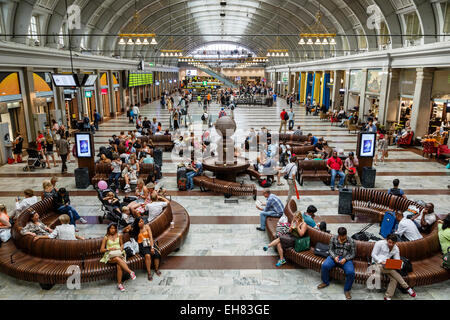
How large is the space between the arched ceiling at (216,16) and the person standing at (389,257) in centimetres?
1101

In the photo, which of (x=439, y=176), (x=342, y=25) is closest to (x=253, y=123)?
(x=342, y=25)

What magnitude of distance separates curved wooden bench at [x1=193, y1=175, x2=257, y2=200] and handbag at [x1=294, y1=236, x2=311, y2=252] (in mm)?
3787

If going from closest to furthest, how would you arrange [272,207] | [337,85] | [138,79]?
1. [272,207]
2. [337,85]
3. [138,79]

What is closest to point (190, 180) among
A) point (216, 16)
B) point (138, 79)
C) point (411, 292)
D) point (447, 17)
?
point (411, 292)

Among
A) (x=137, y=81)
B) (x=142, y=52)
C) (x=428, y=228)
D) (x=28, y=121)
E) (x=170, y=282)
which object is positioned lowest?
(x=170, y=282)

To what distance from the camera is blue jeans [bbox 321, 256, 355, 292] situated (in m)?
5.74

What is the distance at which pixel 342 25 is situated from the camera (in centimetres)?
2756

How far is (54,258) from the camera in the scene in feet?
20.6

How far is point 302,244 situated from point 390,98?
742 inches

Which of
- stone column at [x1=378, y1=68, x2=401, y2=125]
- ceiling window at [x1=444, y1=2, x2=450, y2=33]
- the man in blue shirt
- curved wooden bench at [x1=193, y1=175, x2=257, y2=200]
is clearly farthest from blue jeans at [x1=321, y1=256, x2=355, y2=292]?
stone column at [x1=378, y1=68, x2=401, y2=125]

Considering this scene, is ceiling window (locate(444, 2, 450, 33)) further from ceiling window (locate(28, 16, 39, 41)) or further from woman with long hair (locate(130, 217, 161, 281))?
ceiling window (locate(28, 16, 39, 41))

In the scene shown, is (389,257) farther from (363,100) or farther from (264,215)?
(363,100)
